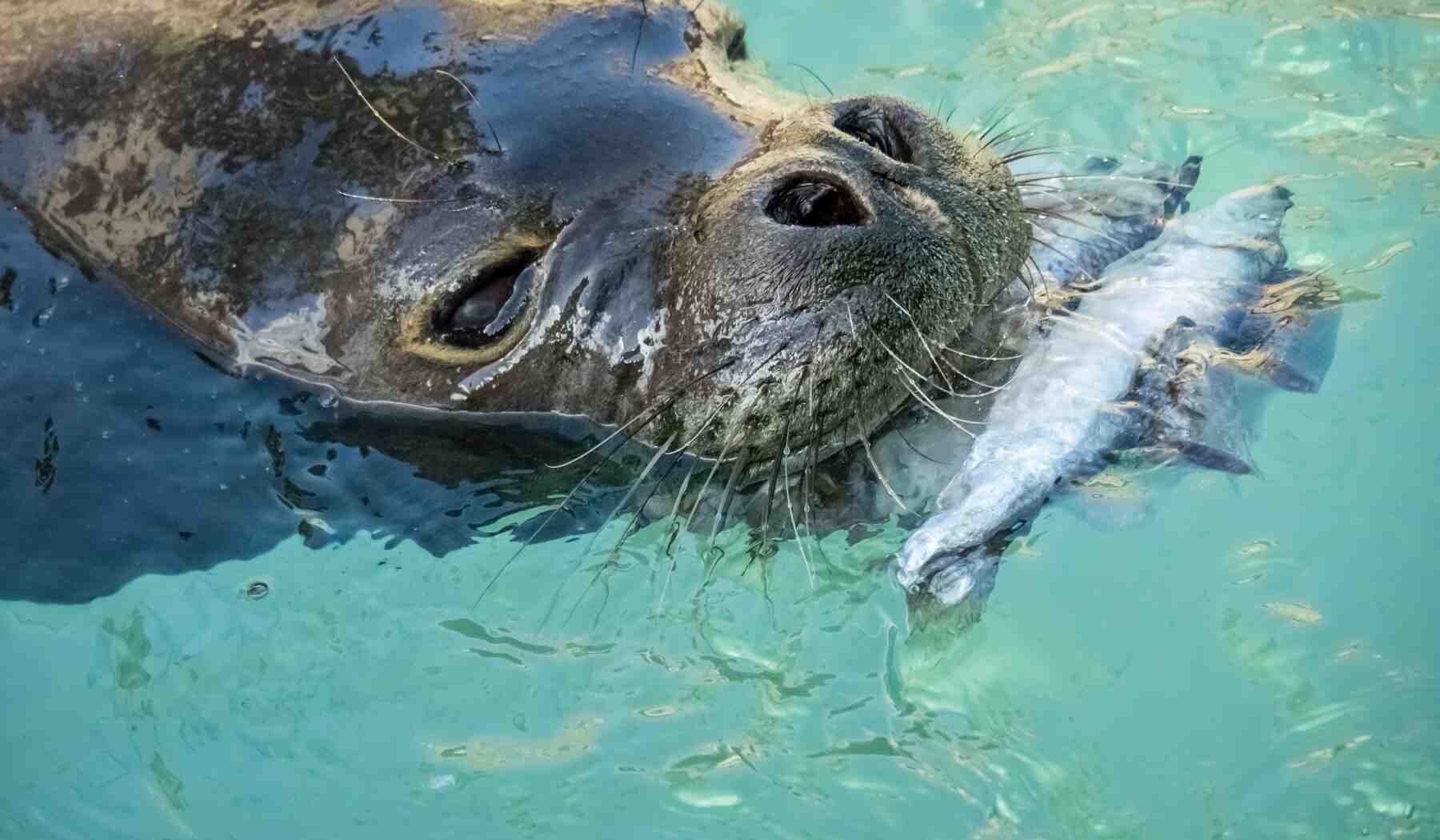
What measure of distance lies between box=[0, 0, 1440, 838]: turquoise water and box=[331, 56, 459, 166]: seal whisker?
105cm

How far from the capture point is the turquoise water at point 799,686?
381 cm

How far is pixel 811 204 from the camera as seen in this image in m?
3.24

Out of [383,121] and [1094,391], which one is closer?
[383,121]

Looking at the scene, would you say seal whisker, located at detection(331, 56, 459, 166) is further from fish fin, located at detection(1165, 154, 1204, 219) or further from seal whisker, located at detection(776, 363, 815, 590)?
fish fin, located at detection(1165, 154, 1204, 219)

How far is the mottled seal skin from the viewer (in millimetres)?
3221

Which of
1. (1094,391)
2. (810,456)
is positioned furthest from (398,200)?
(1094,391)

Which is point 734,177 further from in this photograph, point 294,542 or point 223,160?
point 294,542

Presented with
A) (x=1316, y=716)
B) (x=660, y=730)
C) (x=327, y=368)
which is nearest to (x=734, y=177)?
(x=327, y=368)

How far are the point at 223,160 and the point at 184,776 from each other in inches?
67.8

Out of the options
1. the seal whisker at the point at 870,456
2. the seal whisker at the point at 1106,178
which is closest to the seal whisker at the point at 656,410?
the seal whisker at the point at 870,456

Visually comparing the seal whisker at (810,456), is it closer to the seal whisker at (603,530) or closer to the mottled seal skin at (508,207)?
the mottled seal skin at (508,207)

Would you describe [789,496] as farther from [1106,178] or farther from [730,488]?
[1106,178]

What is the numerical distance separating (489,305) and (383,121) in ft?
1.73

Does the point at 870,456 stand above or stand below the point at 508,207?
below
